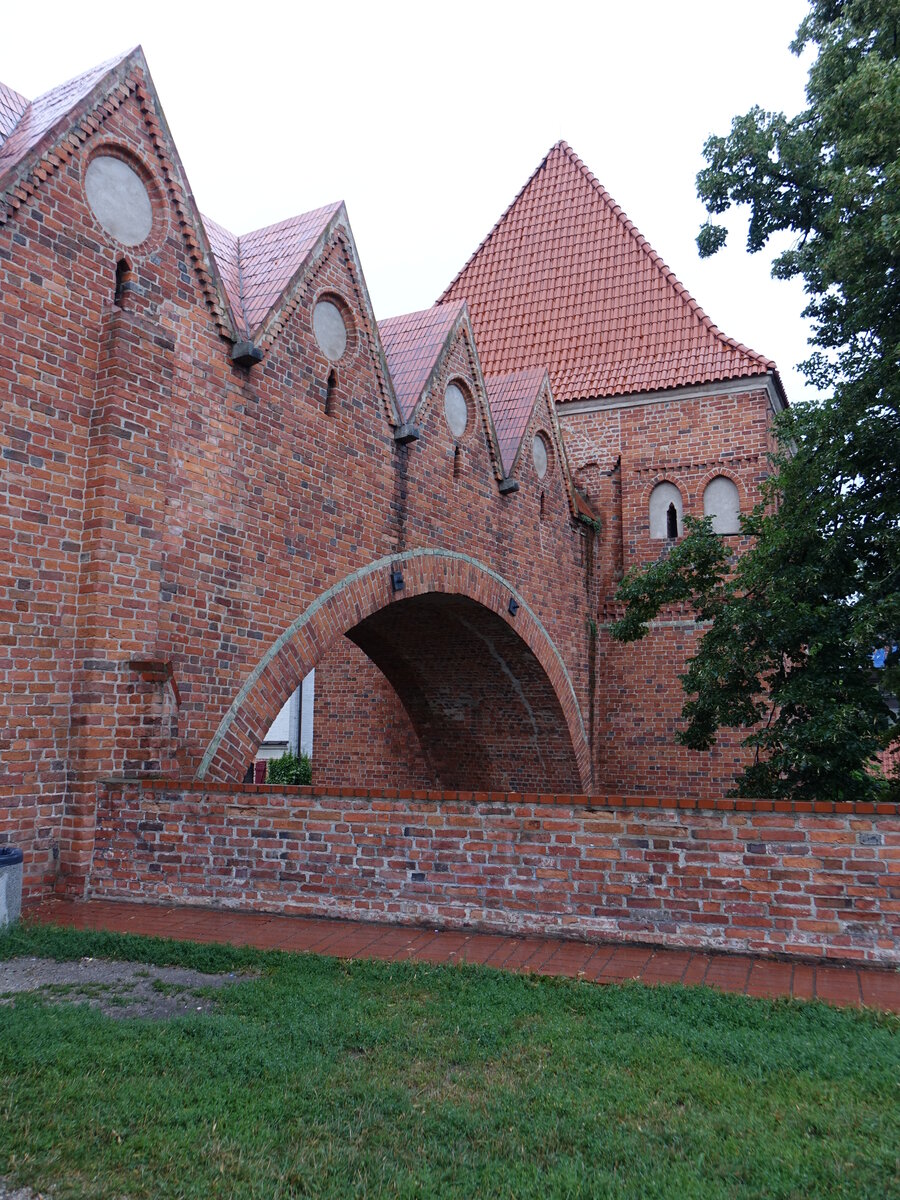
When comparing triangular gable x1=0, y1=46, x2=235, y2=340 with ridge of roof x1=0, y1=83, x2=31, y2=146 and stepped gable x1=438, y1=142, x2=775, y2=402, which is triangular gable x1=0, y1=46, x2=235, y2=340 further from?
stepped gable x1=438, y1=142, x2=775, y2=402

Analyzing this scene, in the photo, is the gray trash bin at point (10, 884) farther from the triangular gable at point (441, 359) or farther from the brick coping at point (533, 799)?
the triangular gable at point (441, 359)

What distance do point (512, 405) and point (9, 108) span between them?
869 centimetres

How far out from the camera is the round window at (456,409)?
1247cm

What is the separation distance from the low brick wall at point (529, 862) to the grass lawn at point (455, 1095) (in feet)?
3.04

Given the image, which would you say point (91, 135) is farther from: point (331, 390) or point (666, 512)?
point (666, 512)

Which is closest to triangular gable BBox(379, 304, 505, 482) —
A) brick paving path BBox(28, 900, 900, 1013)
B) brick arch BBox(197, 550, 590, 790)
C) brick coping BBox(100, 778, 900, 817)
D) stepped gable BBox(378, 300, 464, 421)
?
stepped gable BBox(378, 300, 464, 421)

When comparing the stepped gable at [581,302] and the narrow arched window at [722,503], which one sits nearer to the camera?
the narrow arched window at [722,503]

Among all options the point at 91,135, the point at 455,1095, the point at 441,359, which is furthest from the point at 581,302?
the point at 455,1095

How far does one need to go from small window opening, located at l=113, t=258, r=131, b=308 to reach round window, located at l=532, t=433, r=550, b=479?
8255 mm

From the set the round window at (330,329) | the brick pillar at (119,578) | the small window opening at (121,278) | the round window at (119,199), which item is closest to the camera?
the brick pillar at (119,578)

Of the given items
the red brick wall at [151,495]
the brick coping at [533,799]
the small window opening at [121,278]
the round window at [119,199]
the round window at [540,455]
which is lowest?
the brick coping at [533,799]

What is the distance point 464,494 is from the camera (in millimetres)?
12609

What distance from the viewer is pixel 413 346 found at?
41.2 feet

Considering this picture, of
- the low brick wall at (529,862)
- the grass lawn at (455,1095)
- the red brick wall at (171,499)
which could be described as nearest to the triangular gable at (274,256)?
the red brick wall at (171,499)
